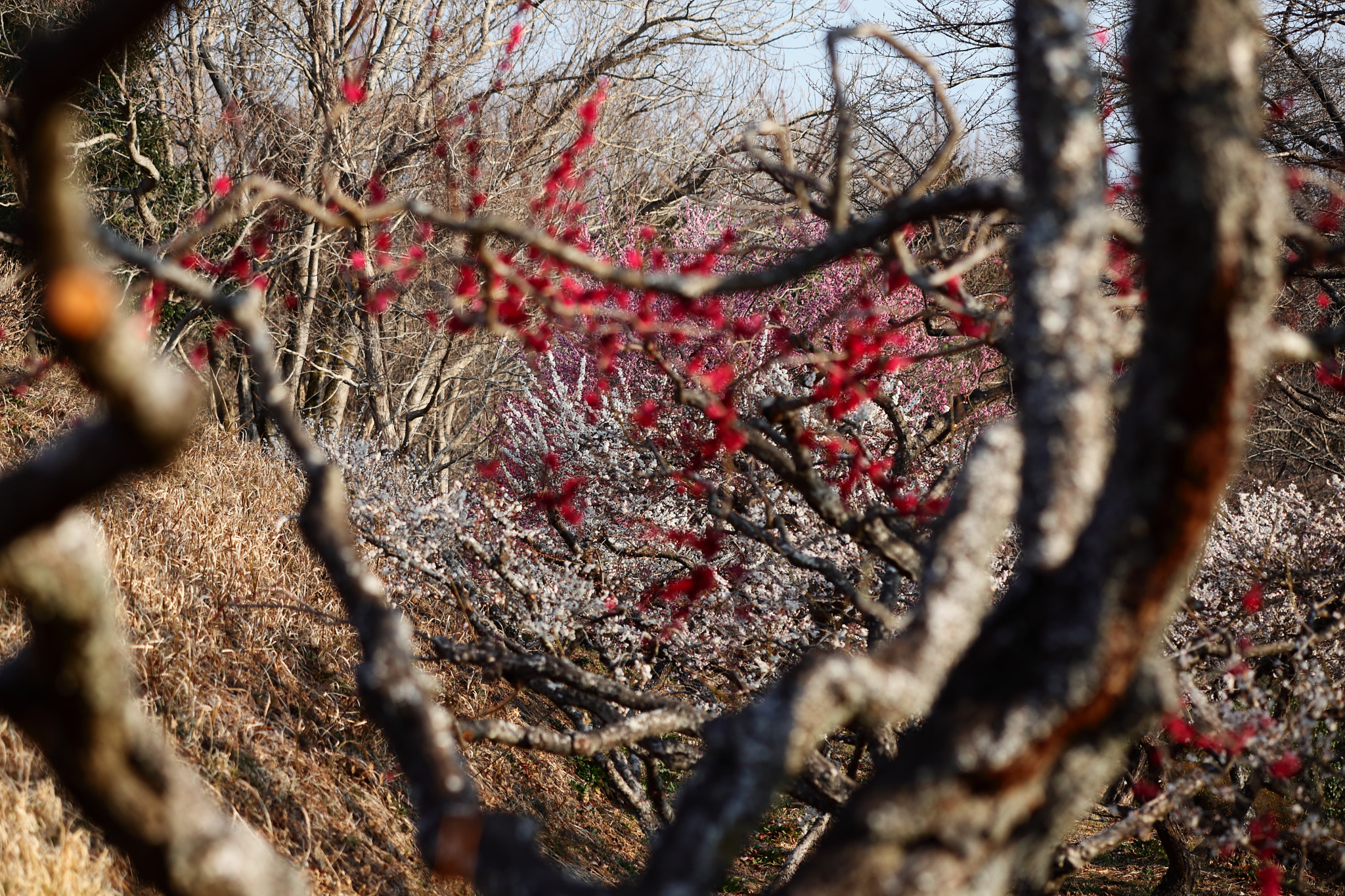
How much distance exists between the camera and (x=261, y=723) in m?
4.46

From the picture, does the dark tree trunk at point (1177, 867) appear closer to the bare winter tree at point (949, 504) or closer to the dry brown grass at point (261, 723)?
the dry brown grass at point (261, 723)

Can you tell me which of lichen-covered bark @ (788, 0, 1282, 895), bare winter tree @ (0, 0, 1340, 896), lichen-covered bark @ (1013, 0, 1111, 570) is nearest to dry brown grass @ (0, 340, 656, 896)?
bare winter tree @ (0, 0, 1340, 896)

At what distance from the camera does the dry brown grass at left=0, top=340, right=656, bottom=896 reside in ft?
10.8

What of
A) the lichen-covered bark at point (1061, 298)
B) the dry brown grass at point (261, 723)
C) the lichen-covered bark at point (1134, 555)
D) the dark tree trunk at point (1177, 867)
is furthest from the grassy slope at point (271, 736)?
the lichen-covered bark at point (1061, 298)

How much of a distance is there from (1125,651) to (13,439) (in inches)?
376

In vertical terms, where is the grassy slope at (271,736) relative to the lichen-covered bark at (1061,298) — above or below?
below

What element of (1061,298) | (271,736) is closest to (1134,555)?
(1061,298)

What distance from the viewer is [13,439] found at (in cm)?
812

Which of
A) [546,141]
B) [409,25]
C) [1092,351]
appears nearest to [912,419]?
[1092,351]

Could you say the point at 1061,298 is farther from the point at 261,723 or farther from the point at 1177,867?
the point at 1177,867

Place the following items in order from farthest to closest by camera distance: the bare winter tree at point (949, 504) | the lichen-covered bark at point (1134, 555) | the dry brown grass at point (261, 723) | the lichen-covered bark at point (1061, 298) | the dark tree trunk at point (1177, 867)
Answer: the dark tree trunk at point (1177, 867) < the dry brown grass at point (261, 723) < the lichen-covered bark at point (1061, 298) < the lichen-covered bark at point (1134, 555) < the bare winter tree at point (949, 504)

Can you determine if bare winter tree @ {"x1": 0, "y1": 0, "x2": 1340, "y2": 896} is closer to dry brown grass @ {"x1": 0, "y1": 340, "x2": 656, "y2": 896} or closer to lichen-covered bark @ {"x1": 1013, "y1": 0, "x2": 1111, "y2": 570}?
lichen-covered bark @ {"x1": 1013, "y1": 0, "x2": 1111, "y2": 570}

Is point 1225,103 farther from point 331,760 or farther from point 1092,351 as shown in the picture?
point 331,760

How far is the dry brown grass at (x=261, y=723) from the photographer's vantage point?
10.8 feet
